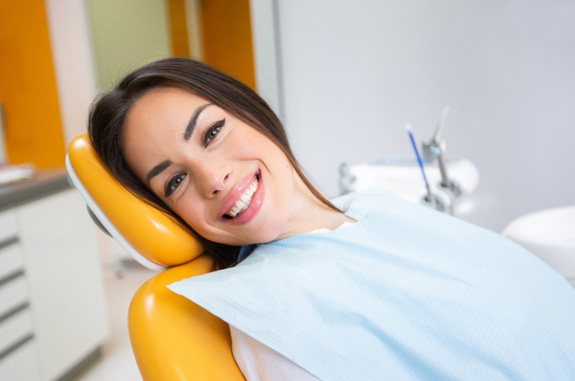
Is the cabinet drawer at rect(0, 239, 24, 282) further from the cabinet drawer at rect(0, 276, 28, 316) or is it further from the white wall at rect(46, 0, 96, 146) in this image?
the white wall at rect(46, 0, 96, 146)

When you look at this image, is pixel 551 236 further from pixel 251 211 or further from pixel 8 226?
pixel 8 226

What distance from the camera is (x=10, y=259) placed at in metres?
1.76

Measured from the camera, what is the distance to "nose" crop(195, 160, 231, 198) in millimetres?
776

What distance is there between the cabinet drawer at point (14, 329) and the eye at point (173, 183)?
129cm

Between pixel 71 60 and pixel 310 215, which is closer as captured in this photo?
pixel 310 215

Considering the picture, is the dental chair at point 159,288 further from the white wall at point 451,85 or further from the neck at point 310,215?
the white wall at point 451,85

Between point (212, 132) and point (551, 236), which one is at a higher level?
point (212, 132)

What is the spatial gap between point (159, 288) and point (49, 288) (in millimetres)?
1405

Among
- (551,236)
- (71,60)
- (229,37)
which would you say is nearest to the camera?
(551,236)

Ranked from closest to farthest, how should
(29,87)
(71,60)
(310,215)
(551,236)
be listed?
(310,215), (551,236), (29,87), (71,60)

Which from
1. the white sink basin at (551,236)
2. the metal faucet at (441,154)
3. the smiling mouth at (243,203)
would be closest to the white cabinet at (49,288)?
the smiling mouth at (243,203)

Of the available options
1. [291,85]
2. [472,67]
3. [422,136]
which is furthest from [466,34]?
[291,85]

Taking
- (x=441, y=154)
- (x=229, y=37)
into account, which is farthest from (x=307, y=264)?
(x=229, y=37)

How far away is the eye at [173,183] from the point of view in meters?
0.80
